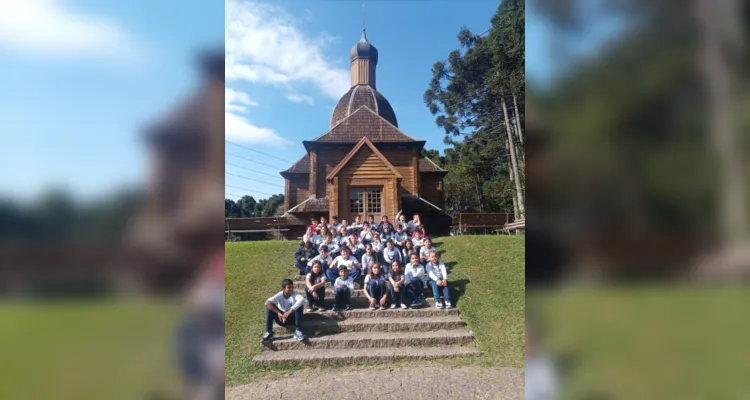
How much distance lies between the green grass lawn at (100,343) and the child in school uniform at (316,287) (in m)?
3.42

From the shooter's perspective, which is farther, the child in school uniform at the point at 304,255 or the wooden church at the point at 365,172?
the child in school uniform at the point at 304,255

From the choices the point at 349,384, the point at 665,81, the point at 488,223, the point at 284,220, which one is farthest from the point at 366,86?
the point at 349,384

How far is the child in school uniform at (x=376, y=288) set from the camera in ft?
18.6

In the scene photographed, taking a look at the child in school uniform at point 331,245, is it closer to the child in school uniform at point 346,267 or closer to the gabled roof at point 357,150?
the child in school uniform at point 346,267

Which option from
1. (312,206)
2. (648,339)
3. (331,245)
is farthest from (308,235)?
(648,339)

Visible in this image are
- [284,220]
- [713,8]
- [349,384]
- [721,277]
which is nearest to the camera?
[721,277]

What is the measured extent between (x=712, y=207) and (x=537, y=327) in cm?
120

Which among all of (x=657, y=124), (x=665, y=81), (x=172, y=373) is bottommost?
(x=172, y=373)

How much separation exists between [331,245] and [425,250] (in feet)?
5.02

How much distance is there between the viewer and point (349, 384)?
463 cm

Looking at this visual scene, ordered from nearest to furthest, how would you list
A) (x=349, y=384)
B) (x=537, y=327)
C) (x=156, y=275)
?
(x=156, y=275)
(x=537, y=327)
(x=349, y=384)

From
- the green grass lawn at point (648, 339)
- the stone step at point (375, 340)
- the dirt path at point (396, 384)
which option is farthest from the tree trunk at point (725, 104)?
the stone step at point (375, 340)

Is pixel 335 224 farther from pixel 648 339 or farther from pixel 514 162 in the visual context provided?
pixel 648 339

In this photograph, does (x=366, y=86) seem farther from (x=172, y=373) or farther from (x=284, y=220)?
(x=172, y=373)
